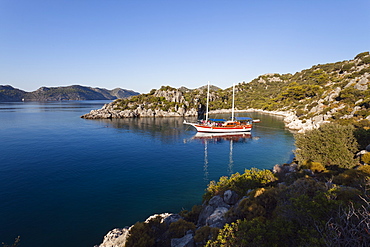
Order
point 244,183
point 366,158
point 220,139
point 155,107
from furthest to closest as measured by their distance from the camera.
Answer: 1. point 155,107
2. point 220,139
3. point 366,158
4. point 244,183

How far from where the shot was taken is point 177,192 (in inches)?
1013

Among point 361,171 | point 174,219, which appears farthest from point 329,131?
point 174,219

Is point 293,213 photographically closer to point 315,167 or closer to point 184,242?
point 184,242

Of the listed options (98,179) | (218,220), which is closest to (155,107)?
(98,179)

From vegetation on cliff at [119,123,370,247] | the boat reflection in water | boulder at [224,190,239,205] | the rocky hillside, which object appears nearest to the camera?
vegetation on cliff at [119,123,370,247]

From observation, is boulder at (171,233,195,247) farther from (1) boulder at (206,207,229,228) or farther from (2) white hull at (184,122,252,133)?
(2) white hull at (184,122,252,133)

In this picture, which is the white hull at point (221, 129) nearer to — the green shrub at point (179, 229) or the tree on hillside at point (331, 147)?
the tree on hillside at point (331, 147)

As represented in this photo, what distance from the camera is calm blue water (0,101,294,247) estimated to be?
61.8 ft

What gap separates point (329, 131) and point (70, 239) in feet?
106

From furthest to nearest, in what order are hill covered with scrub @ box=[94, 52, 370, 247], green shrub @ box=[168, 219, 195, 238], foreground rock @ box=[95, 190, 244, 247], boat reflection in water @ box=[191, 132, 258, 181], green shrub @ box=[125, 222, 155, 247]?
boat reflection in water @ box=[191, 132, 258, 181] < green shrub @ box=[168, 219, 195, 238] < green shrub @ box=[125, 222, 155, 247] < foreground rock @ box=[95, 190, 244, 247] < hill covered with scrub @ box=[94, 52, 370, 247]

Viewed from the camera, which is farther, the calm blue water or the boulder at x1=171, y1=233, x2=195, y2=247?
the calm blue water

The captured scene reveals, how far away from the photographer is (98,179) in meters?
29.5

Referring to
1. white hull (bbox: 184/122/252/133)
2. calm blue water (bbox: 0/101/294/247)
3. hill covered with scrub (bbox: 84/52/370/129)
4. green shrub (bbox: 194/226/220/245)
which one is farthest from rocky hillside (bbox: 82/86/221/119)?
green shrub (bbox: 194/226/220/245)

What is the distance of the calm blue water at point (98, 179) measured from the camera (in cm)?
1883
